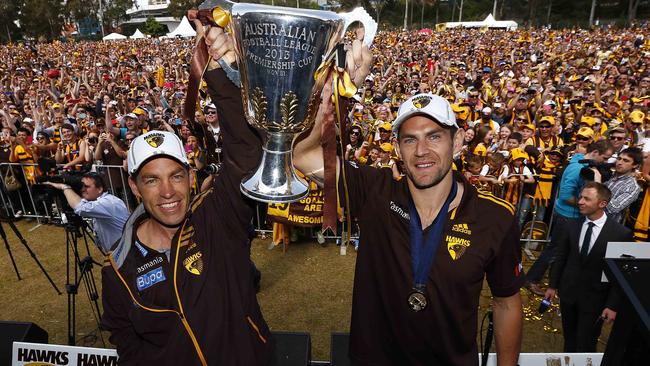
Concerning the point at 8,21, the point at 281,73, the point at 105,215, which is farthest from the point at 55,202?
the point at 8,21

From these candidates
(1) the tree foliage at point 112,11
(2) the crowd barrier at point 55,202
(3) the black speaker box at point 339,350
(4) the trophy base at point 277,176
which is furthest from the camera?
(1) the tree foliage at point 112,11

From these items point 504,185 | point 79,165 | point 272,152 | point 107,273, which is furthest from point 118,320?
point 79,165

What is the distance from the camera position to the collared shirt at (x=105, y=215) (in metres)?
4.48

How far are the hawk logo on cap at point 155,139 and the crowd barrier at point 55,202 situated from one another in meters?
5.05

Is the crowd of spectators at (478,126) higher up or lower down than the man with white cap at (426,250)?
lower down

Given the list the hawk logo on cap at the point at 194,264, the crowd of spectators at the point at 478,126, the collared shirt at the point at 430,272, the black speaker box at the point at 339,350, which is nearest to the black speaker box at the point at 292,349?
the black speaker box at the point at 339,350

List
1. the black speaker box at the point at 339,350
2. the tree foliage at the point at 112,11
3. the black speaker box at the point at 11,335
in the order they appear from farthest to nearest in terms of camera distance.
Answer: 1. the tree foliage at the point at 112,11
2. the black speaker box at the point at 11,335
3. the black speaker box at the point at 339,350

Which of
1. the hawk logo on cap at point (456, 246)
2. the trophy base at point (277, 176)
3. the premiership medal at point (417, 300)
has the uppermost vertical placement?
the trophy base at point (277, 176)

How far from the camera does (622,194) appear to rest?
5.33 meters

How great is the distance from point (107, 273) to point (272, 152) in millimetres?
1058

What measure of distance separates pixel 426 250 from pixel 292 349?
2263 millimetres

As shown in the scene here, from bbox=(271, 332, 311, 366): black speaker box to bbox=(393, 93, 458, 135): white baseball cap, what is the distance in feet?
8.23

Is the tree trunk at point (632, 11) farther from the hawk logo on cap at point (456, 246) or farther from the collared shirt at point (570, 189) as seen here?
the hawk logo on cap at point (456, 246)

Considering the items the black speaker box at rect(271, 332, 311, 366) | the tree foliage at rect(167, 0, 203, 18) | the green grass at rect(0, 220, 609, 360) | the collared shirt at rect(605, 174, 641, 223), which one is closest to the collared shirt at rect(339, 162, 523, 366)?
the tree foliage at rect(167, 0, 203, 18)
